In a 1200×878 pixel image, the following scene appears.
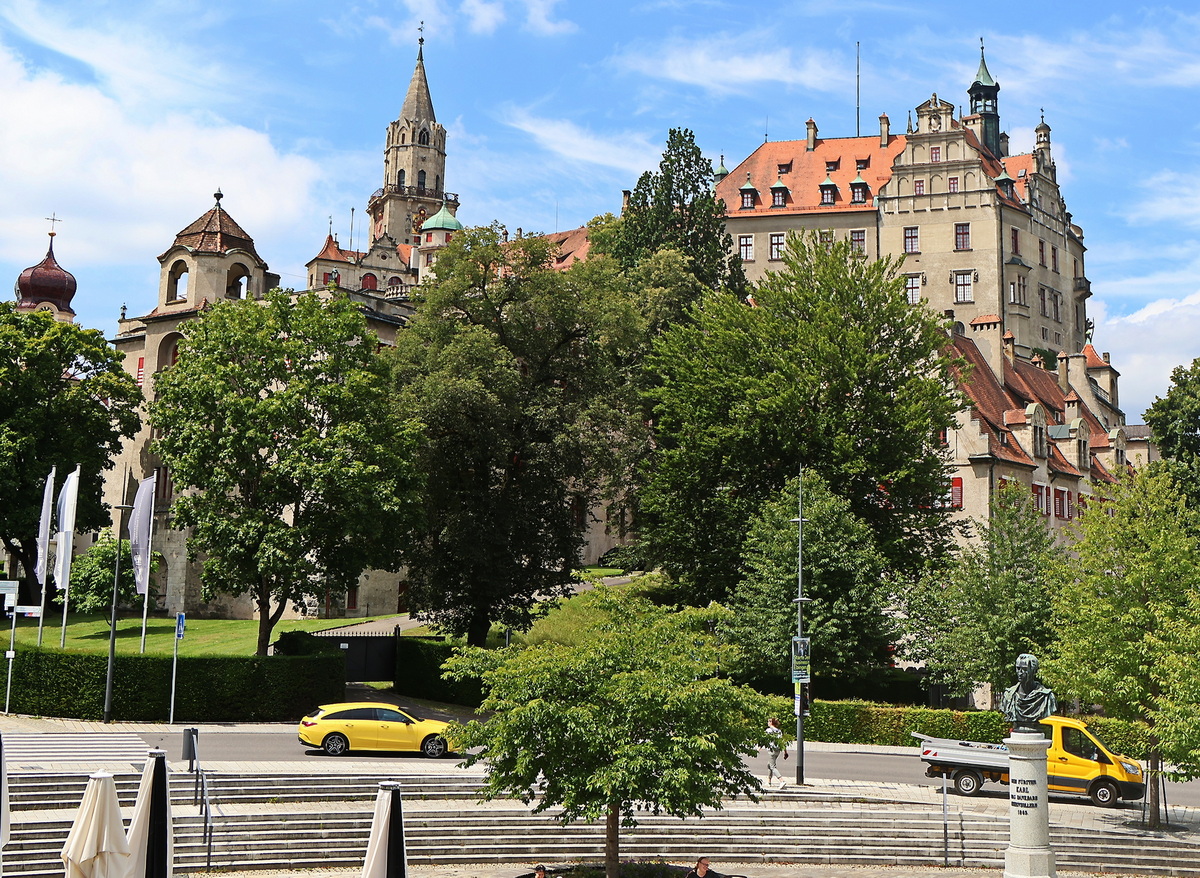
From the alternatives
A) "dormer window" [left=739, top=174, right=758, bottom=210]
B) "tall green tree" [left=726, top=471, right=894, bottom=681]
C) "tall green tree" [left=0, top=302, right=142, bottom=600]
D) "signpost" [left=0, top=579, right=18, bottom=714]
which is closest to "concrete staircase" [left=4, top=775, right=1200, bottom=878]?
"signpost" [left=0, top=579, right=18, bottom=714]

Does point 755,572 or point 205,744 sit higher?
point 755,572

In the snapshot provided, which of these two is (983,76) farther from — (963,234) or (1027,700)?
(1027,700)

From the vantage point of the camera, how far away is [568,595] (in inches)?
1825

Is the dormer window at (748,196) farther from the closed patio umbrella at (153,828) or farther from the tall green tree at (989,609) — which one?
the closed patio umbrella at (153,828)

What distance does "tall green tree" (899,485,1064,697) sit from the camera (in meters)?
40.3

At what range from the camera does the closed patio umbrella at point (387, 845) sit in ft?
59.9

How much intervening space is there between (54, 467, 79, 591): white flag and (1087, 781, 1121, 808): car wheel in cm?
3016

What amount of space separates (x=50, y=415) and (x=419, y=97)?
11538 cm

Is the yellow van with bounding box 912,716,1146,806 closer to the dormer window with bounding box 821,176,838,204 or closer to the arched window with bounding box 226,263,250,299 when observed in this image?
the arched window with bounding box 226,263,250,299

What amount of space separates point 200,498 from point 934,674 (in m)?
25.5

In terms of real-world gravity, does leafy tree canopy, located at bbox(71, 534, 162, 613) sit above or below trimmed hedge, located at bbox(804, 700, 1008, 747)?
above

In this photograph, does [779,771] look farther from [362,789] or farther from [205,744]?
[205,744]

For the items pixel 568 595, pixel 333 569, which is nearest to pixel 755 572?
pixel 568 595

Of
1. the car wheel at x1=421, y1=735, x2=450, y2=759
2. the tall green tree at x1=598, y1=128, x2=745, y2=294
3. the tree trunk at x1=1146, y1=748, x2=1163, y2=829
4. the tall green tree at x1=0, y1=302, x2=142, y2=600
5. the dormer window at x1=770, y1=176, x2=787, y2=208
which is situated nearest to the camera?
the tree trunk at x1=1146, y1=748, x2=1163, y2=829
